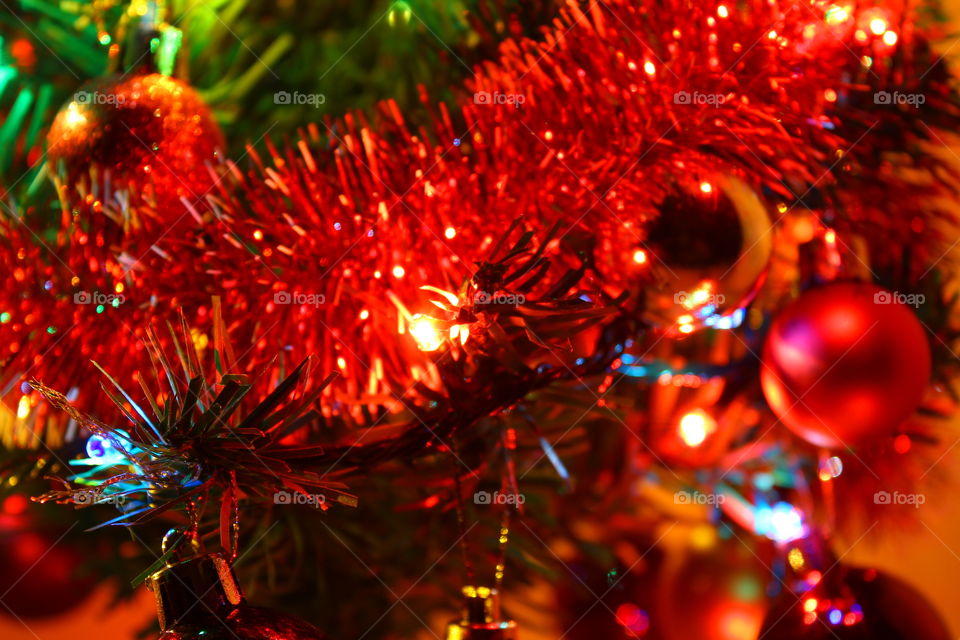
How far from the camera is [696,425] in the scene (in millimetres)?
638

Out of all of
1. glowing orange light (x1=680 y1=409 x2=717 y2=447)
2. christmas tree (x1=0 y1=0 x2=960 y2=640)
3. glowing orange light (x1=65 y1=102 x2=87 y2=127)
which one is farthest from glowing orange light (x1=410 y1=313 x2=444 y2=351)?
glowing orange light (x1=680 y1=409 x2=717 y2=447)

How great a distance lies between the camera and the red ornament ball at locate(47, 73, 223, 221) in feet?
1.38

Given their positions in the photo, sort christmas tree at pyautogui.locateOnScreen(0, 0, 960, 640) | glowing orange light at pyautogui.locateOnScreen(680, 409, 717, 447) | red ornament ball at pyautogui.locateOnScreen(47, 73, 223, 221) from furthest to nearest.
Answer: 1. glowing orange light at pyautogui.locateOnScreen(680, 409, 717, 447)
2. red ornament ball at pyautogui.locateOnScreen(47, 73, 223, 221)
3. christmas tree at pyautogui.locateOnScreen(0, 0, 960, 640)

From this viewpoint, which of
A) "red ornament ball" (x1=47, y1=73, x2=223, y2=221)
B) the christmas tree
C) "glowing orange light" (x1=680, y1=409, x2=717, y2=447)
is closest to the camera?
the christmas tree

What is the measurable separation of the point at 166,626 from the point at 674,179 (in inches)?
11.7

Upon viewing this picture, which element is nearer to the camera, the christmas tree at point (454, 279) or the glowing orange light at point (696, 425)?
the christmas tree at point (454, 279)

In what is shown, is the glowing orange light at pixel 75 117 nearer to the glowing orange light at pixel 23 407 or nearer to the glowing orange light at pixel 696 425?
A: the glowing orange light at pixel 23 407

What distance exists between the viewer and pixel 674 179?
0.41 meters

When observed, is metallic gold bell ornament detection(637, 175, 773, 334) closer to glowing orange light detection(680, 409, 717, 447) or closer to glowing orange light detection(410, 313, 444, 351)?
glowing orange light detection(410, 313, 444, 351)

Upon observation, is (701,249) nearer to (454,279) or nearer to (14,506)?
(454,279)

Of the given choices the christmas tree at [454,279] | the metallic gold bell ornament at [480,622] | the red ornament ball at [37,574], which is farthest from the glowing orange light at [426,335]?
the red ornament ball at [37,574]

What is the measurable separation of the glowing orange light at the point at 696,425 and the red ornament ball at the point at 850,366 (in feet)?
0.54

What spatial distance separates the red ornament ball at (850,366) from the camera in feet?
1.51

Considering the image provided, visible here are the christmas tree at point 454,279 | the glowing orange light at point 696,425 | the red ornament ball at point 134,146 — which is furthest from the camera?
the glowing orange light at point 696,425
